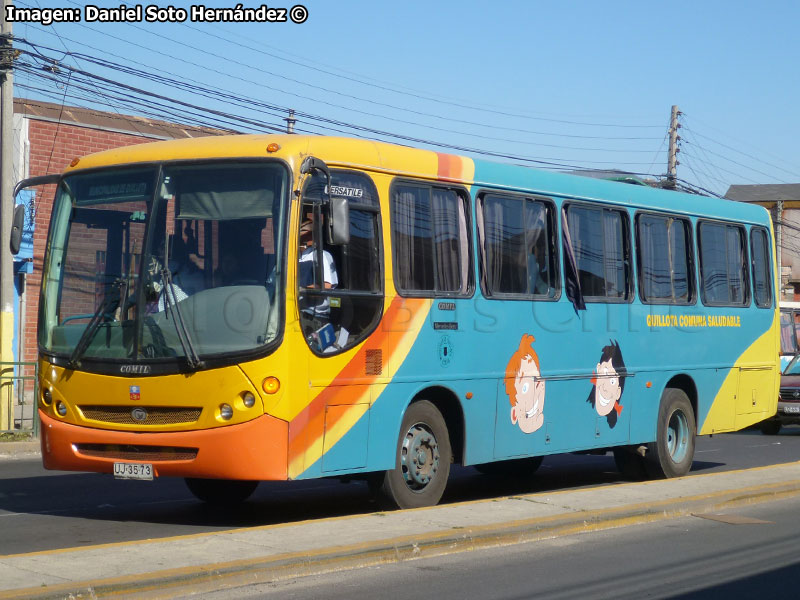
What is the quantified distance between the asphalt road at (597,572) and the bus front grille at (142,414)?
222 cm

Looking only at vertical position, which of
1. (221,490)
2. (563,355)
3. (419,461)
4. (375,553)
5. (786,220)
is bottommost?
(375,553)

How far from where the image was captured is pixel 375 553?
853 cm

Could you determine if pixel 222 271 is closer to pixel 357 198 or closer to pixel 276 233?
pixel 276 233

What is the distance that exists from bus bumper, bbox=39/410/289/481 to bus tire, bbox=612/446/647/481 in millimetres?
6437

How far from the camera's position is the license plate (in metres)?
9.78

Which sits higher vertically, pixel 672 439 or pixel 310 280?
pixel 310 280

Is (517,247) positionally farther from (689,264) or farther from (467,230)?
(689,264)

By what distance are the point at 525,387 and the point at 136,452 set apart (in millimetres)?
4236

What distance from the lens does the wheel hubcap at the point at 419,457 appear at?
10906mm

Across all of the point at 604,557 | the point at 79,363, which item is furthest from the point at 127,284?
the point at 604,557

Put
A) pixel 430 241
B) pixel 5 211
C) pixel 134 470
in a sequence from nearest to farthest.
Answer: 1. pixel 134 470
2. pixel 430 241
3. pixel 5 211

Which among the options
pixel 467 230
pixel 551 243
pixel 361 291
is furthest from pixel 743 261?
pixel 361 291

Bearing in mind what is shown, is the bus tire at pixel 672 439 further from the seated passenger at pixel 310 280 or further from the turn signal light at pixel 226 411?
the turn signal light at pixel 226 411

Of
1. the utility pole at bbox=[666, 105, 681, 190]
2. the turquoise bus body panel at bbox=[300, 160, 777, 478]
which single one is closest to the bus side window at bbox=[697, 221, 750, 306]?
the turquoise bus body panel at bbox=[300, 160, 777, 478]
